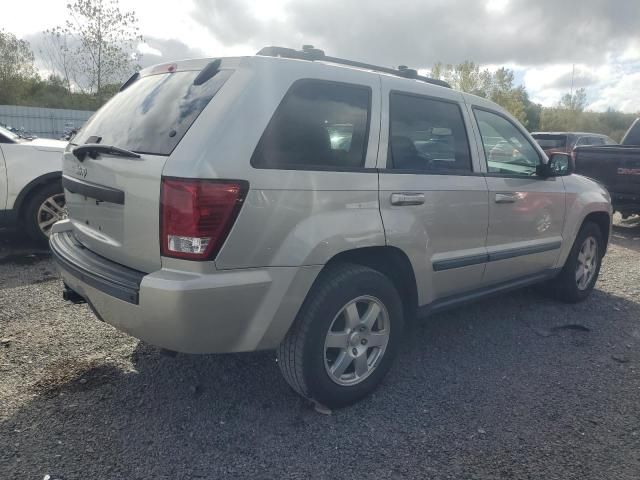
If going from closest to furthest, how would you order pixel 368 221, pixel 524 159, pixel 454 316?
pixel 368 221 < pixel 524 159 < pixel 454 316

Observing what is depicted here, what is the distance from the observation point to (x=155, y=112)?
104 inches

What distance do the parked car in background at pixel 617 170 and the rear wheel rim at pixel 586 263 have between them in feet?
12.4

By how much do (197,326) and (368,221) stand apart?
1061mm

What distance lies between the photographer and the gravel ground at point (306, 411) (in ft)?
7.90

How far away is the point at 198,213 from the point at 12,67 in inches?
1289

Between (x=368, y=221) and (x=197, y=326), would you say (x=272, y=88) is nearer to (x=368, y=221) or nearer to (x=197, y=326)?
(x=368, y=221)

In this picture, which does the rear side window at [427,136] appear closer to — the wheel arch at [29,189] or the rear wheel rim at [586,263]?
the rear wheel rim at [586,263]

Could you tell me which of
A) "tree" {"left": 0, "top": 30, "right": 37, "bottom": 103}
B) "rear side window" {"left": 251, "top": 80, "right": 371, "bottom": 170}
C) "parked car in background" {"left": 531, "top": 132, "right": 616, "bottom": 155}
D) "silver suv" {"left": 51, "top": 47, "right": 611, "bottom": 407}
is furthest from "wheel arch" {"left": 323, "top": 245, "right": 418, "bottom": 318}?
"tree" {"left": 0, "top": 30, "right": 37, "bottom": 103}

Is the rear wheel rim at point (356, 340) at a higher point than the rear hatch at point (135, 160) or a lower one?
lower

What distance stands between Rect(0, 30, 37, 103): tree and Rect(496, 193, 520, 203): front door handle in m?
31.7

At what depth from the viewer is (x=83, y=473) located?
2260 millimetres

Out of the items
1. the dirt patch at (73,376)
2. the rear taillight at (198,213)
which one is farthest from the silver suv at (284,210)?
the dirt patch at (73,376)

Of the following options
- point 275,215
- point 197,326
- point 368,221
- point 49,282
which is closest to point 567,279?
point 368,221

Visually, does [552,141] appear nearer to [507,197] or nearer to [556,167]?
[556,167]
